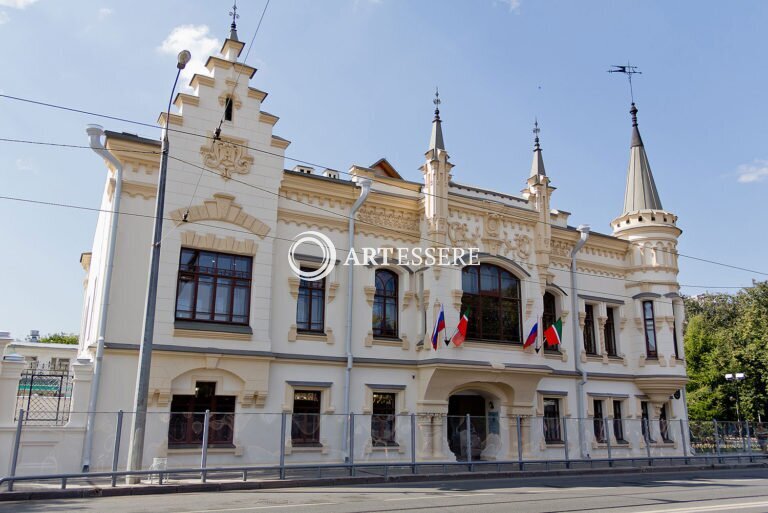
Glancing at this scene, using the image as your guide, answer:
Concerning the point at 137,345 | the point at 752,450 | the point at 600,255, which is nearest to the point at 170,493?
the point at 137,345

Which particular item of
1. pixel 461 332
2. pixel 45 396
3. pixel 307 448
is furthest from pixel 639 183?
pixel 45 396

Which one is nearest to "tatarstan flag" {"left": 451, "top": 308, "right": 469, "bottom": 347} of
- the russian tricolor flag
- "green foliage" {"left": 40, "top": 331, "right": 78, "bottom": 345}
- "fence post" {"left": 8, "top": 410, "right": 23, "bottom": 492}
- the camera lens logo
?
the russian tricolor flag

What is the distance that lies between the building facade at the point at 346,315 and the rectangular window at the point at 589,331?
0.06 metres

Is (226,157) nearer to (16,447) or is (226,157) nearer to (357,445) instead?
(357,445)

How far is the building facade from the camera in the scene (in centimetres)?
1638

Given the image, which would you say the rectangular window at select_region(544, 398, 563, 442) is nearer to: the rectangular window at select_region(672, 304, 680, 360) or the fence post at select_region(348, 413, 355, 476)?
the rectangular window at select_region(672, 304, 680, 360)

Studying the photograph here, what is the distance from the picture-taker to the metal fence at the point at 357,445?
1400cm

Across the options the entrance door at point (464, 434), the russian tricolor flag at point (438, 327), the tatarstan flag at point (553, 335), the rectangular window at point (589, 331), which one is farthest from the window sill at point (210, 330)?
the rectangular window at point (589, 331)

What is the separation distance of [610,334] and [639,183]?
6603 millimetres

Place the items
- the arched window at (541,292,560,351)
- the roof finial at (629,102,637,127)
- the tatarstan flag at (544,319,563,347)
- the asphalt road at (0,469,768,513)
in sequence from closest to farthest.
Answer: the asphalt road at (0,469,768,513), the tatarstan flag at (544,319,563,347), the arched window at (541,292,560,351), the roof finial at (629,102,637,127)

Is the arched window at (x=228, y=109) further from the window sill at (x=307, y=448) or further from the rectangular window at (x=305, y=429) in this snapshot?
the window sill at (x=307, y=448)

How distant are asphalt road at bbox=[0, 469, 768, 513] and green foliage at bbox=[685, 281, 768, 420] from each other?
2240 cm

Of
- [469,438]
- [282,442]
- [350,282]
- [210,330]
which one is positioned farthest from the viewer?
[350,282]

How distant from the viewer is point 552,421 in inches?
824
